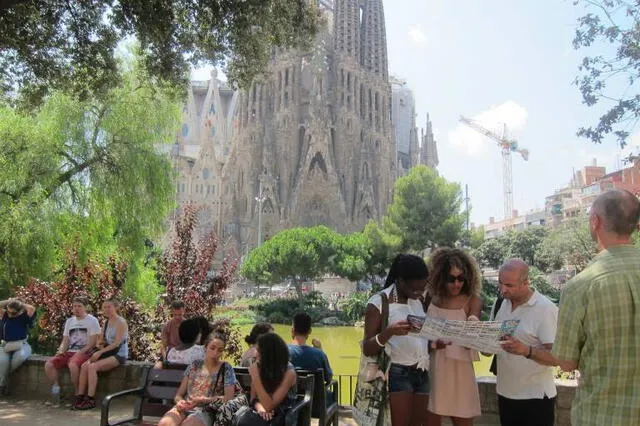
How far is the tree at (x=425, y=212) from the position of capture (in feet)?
110

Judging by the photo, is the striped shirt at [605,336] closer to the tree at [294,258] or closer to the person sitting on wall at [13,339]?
the person sitting on wall at [13,339]

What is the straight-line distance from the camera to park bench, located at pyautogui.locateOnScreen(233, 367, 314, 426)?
3.62 metres

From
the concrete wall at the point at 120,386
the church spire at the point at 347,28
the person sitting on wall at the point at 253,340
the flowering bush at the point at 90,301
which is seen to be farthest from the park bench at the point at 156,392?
the church spire at the point at 347,28

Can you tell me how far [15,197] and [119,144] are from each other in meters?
2.17

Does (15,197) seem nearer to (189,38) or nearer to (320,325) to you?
(189,38)

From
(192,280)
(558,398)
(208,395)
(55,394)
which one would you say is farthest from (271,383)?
(192,280)

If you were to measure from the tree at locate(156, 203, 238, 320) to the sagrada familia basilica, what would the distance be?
1461 inches

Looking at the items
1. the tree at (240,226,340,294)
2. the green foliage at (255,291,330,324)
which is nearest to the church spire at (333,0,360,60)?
the tree at (240,226,340,294)

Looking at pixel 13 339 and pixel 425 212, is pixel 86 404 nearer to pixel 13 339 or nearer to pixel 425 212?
pixel 13 339

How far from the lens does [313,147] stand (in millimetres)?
48938

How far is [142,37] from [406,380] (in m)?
5.87

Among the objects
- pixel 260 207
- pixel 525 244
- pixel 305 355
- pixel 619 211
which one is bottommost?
pixel 305 355

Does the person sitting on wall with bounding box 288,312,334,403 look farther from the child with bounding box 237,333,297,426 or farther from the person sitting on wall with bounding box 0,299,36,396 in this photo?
the person sitting on wall with bounding box 0,299,36,396

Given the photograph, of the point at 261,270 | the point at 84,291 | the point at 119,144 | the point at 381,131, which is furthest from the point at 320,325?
the point at 381,131
